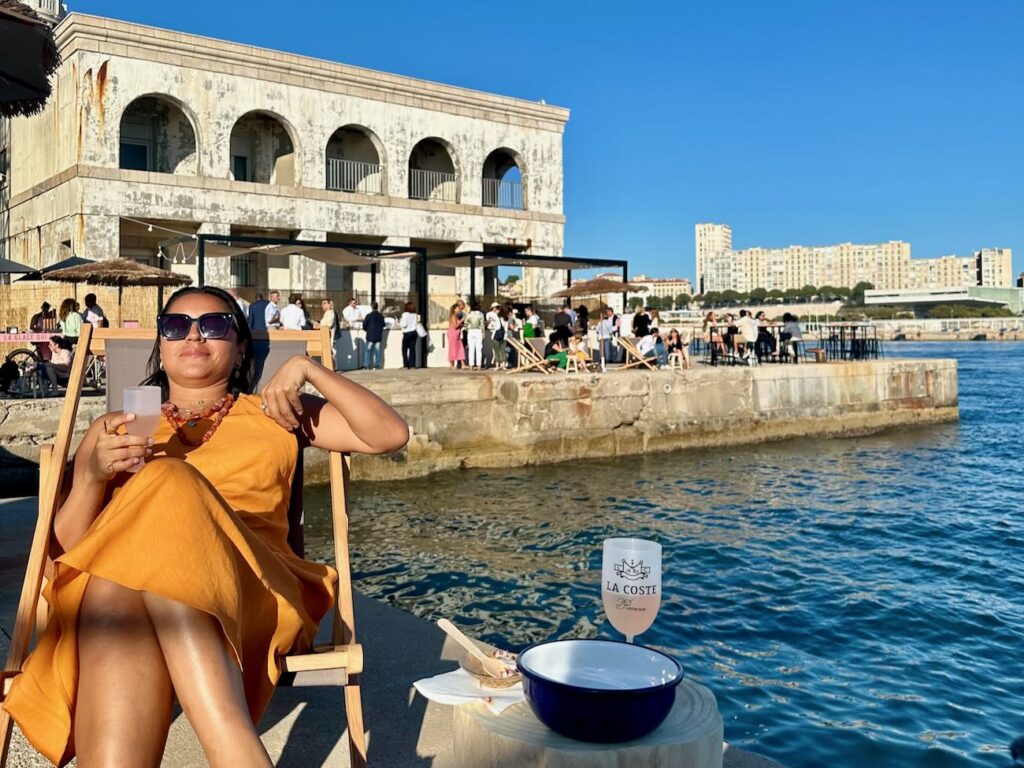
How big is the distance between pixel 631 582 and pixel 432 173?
2896 cm

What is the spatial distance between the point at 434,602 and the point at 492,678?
5.51m

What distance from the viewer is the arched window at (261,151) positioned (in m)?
27.0

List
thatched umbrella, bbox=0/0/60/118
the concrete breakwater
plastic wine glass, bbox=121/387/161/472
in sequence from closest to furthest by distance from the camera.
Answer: plastic wine glass, bbox=121/387/161/472, thatched umbrella, bbox=0/0/60/118, the concrete breakwater

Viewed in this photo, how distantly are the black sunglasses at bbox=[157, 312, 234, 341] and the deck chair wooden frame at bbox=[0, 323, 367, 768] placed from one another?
59 cm

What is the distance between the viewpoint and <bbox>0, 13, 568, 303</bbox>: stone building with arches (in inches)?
872

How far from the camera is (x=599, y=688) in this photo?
1.95 metres

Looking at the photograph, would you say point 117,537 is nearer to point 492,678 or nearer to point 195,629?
point 195,629

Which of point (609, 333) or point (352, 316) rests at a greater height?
point (352, 316)

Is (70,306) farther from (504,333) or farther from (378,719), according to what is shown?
(378,719)

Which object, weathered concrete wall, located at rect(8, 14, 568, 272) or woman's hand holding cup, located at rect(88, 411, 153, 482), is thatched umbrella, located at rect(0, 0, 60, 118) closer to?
woman's hand holding cup, located at rect(88, 411, 153, 482)

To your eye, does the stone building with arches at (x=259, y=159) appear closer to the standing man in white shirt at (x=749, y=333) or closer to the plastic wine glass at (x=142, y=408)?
the standing man in white shirt at (x=749, y=333)

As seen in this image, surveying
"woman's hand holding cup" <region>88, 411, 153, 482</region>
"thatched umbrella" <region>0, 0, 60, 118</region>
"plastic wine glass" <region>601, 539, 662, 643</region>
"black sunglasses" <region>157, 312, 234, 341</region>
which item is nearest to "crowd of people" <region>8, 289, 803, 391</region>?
"thatched umbrella" <region>0, 0, 60, 118</region>

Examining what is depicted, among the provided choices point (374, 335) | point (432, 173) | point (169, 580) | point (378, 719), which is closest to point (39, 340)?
point (374, 335)

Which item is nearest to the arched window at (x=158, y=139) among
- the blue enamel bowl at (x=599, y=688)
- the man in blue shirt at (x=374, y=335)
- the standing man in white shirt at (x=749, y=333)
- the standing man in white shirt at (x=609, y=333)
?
the man in blue shirt at (x=374, y=335)
